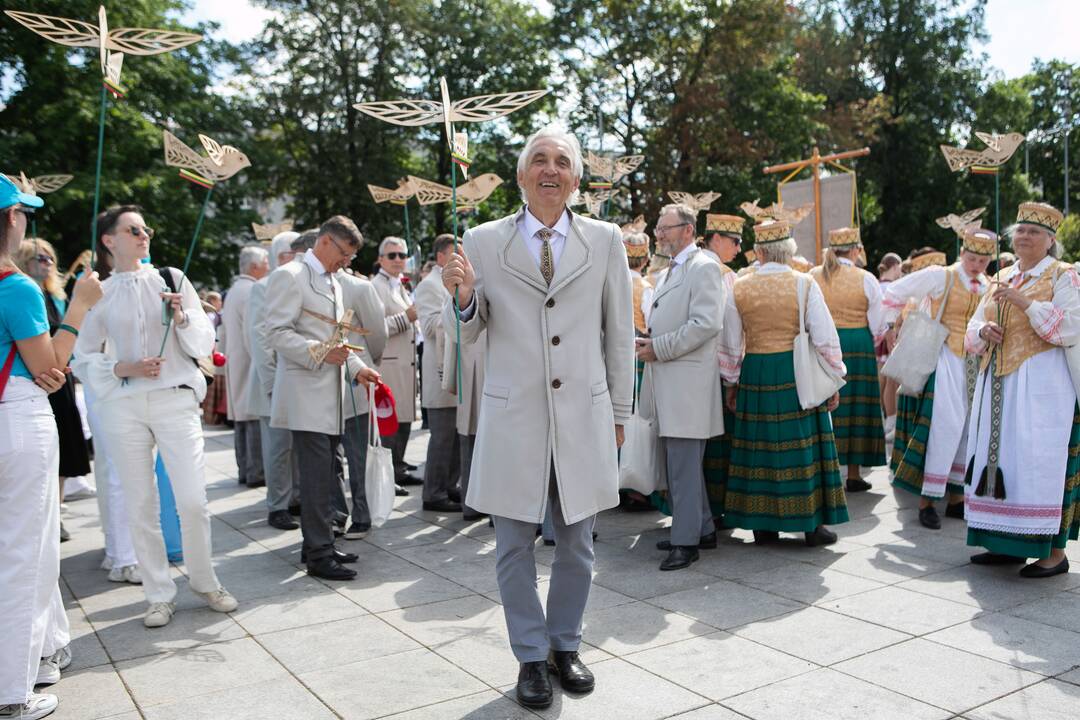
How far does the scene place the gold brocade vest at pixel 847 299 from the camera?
7.65m

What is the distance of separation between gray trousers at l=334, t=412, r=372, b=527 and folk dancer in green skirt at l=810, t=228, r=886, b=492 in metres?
3.71

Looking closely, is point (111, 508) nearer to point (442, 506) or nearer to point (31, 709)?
point (31, 709)

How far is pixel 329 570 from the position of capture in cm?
541

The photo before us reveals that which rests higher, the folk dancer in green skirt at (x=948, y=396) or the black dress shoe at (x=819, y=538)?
the folk dancer in green skirt at (x=948, y=396)

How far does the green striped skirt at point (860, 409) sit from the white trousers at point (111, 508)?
5.19 meters

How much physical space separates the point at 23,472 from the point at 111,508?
219cm

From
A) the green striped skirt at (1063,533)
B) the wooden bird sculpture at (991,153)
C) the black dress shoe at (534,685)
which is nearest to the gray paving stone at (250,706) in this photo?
the black dress shoe at (534,685)

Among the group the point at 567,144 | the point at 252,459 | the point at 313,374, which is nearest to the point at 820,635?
the point at 567,144

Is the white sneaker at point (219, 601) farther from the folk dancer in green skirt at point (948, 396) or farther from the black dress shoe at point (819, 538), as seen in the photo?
the folk dancer in green skirt at point (948, 396)

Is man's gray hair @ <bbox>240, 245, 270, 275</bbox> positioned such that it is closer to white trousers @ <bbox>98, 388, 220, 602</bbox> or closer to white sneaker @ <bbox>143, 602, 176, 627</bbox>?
white trousers @ <bbox>98, 388, 220, 602</bbox>

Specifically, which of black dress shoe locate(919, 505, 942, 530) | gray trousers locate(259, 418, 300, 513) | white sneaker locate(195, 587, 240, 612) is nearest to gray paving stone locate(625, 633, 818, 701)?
white sneaker locate(195, 587, 240, 612)

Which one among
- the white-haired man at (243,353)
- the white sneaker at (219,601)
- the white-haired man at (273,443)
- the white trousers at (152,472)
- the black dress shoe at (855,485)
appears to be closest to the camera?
the white trousers at (152,472)

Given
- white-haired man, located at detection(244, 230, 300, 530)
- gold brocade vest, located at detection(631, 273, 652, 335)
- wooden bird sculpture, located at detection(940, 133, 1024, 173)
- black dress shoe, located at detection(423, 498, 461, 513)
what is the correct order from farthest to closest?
black dress shoe, located at detection(423, 498, 461, 513) → gold brocade vest, located at detection(631, 273, 652, 335) → white-haired man, located at detection(244, 230, 300, 530) → wooden bird sculpture, located at detection(940, 133, 1024, 173)

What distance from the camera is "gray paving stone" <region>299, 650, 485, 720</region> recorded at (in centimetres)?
358
